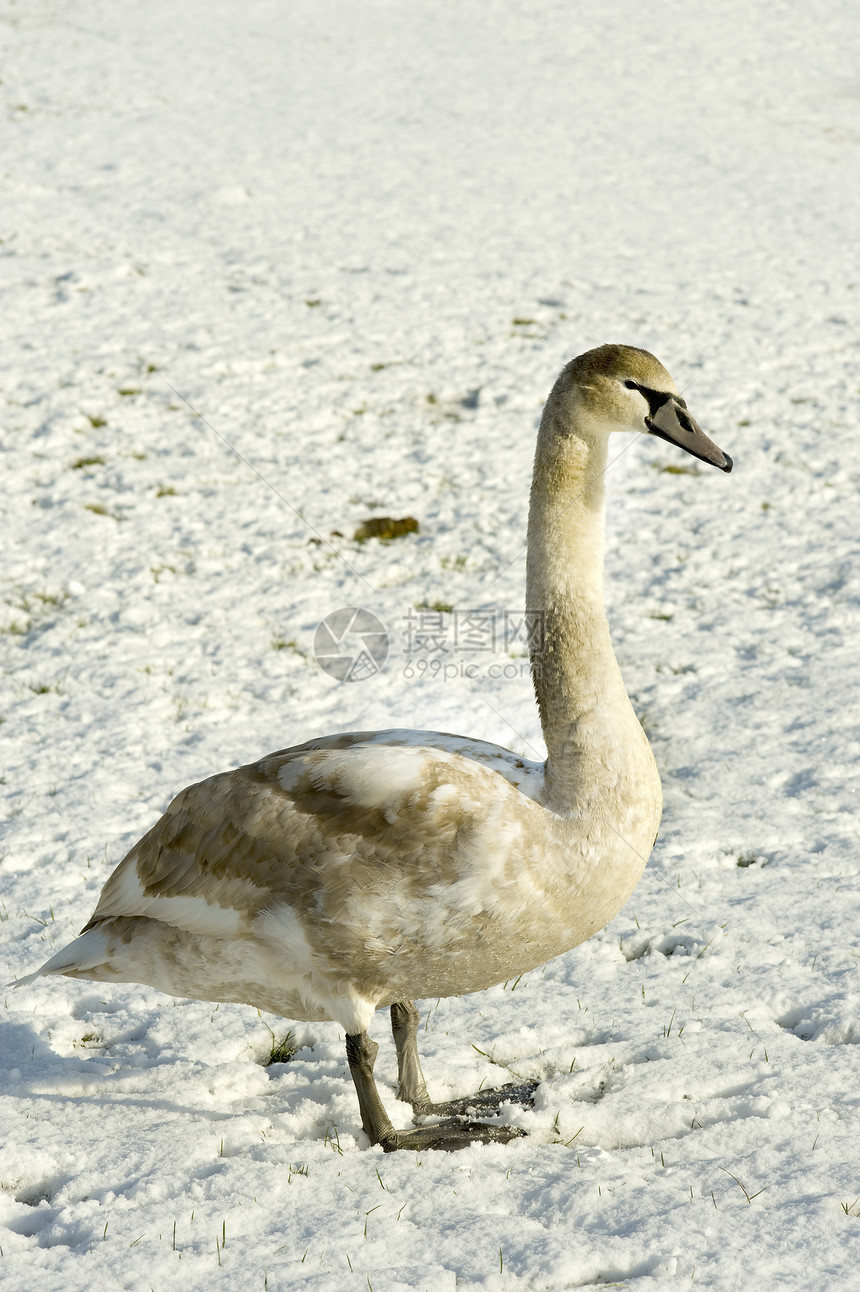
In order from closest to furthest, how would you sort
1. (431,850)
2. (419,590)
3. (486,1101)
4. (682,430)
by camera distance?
(431,850), (682,430), (486,1101), (419,590)

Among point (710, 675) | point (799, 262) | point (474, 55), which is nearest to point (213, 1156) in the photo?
point (710, 675)

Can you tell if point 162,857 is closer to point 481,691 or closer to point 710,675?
point 481,691

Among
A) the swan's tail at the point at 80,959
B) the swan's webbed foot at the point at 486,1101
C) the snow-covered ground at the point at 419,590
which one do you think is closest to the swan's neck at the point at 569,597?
the swan's webbed foot at the point at 486,1101

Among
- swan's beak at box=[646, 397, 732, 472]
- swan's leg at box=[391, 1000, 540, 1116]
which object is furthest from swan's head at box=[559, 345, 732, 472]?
swan's leg at box=[391, 1000, 540, 1116]

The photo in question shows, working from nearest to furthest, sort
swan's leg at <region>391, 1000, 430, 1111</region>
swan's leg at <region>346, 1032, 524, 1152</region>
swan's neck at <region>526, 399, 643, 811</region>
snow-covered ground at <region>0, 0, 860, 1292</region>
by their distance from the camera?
snow-covered ground at <region>0, 0, 860, 1292</region>
swan's leg at <region>346, 1032, 524, 1152</region>
swan's neck at <region>526, 399, 643, 811</region>
swan's leg at <region>391, 1000, 430, 1111</region>

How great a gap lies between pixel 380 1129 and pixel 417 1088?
0.35 m

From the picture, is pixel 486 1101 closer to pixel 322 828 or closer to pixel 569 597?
pixel 322 828

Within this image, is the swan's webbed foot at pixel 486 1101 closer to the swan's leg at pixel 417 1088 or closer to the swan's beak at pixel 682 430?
the swan's leg at pixel 417 1088

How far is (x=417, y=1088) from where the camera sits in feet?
13.4

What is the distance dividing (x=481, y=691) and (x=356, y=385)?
16.6ft

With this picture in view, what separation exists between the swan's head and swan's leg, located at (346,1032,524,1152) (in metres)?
2.31

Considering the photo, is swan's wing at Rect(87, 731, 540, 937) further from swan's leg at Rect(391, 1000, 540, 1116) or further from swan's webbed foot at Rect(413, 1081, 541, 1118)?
swan's webbed foot at Rect(413, 1081, 541, 1118)

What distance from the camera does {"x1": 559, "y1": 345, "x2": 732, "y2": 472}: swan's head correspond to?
382 centimetres

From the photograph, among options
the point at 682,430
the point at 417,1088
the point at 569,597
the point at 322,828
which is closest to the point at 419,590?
the point at 569,597
